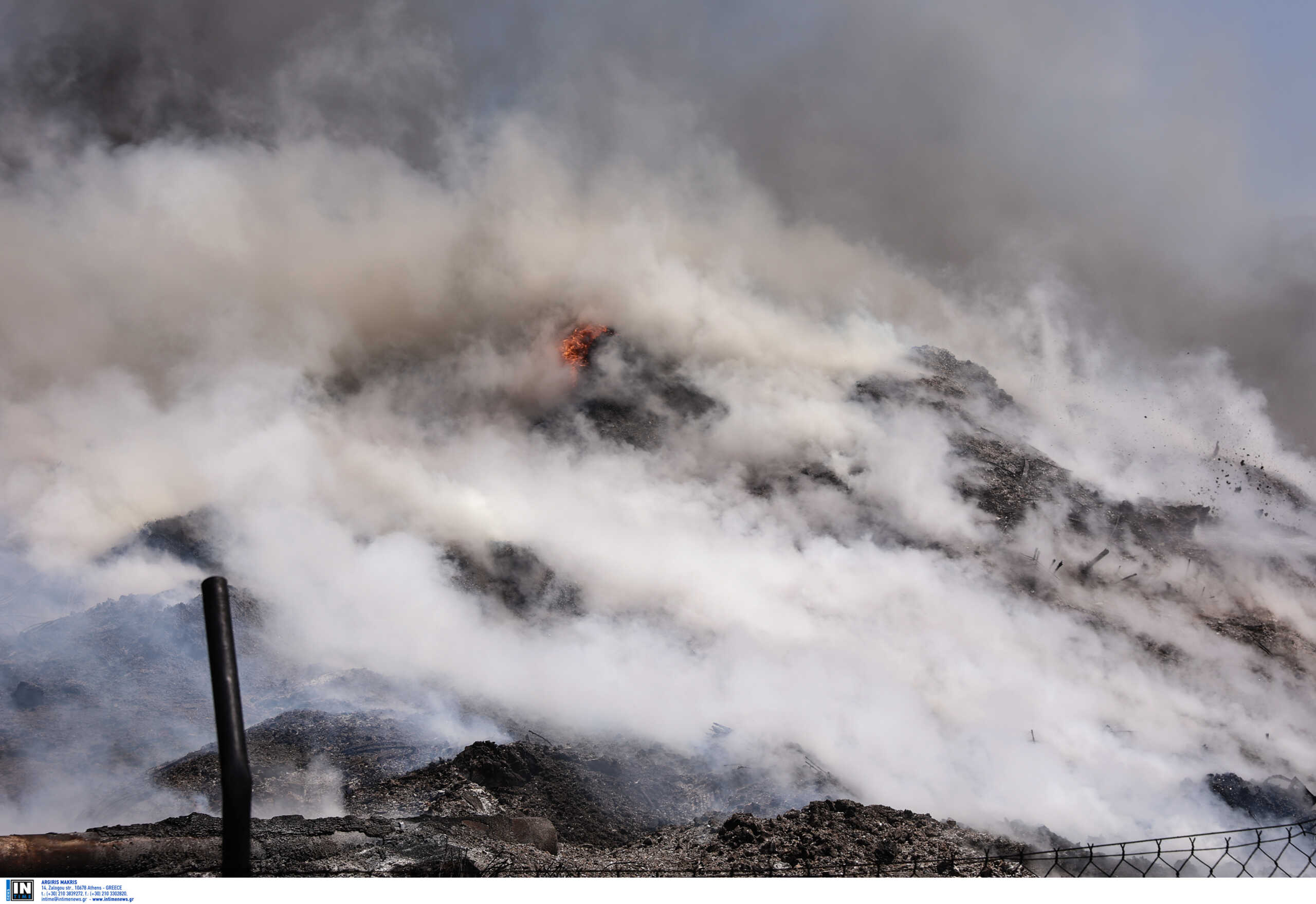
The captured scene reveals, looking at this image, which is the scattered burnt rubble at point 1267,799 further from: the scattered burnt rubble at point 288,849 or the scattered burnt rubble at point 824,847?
the scattered burnt rubble at point 288,849

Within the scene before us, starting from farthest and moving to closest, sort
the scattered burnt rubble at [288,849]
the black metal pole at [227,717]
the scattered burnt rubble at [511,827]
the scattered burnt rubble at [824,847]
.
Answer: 1. the scattered burnt rubble at [824,847]
2. the scattered burnt rubble at [511,827]
3. the scattered burnt rubble at [288,849]
4. the black metal pole at [227,717]

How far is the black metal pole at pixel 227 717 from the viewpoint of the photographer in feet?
12.0

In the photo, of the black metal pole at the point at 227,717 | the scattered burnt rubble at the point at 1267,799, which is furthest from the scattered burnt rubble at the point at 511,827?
the scattered burnt rubble at the point at 1267,799

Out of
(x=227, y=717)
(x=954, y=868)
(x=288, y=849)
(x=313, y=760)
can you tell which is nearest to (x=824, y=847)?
(x=954, y=868)

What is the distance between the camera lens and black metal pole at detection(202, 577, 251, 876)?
12.0 ft

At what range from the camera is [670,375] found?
2110 inches

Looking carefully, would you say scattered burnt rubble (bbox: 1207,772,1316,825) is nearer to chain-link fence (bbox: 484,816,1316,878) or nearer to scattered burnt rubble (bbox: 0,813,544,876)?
chain-link fence (bbox: 484,816,1316,878)

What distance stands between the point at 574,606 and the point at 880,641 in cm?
1520

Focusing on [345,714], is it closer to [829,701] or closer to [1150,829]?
[829,701]

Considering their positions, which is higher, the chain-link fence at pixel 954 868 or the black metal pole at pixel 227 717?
the black metal pole at pixel 227 717

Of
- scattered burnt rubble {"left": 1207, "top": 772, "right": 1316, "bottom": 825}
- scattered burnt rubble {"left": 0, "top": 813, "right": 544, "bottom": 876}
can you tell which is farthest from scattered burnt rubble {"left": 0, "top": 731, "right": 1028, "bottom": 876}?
scattered burnt rubble {"left": 1207, "top": 772, "right": 1316, "bottom": 825}

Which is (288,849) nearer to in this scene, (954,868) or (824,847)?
(824,847)

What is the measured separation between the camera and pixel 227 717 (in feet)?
12.1

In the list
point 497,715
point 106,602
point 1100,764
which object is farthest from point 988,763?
point 106,602
